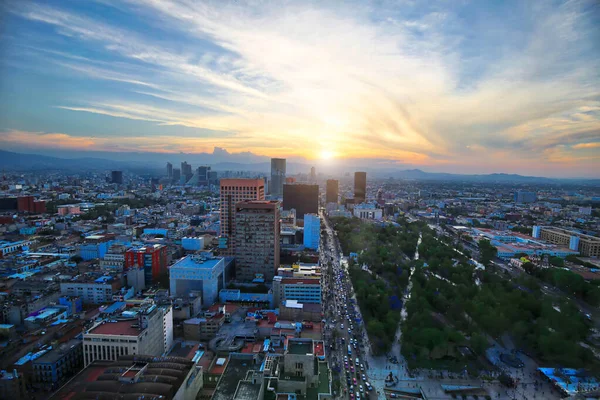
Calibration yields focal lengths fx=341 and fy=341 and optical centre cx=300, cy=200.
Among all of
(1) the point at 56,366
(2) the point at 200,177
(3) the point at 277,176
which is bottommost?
(1) the point at 56,366

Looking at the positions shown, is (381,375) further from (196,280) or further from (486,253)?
(486,253)

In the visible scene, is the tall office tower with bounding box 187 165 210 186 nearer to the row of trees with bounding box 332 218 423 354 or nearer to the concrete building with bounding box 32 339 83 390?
the row of trees with bounding box 332 218 423 354

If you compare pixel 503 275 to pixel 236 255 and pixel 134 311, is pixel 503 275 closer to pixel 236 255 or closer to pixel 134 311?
pixel 236 255

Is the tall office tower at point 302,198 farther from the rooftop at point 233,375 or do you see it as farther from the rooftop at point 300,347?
the rooftop at point 300,347

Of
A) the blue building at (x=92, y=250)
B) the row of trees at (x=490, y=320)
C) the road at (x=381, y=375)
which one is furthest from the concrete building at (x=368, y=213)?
the blue building at (x=92, y=250)

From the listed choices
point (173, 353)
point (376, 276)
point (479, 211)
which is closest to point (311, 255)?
point (376, 276)

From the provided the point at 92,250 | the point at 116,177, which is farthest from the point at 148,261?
the point at 116,177

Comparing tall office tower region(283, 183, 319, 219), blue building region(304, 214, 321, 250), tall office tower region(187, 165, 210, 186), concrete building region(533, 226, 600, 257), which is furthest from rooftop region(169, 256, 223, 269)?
tall office tower region(187, 165, 210, 186)

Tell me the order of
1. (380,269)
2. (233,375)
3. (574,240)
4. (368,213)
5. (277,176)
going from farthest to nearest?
1. (277,176)
2. (368,213)
3. (574,240)
4. (380,269)
5. (233,375)
